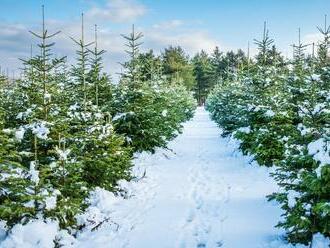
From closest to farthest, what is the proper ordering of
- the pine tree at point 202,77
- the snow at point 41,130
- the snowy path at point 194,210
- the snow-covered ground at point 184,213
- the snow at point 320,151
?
the snow at point 320,151
the snow-covered ground at point 184,213
the snowy path at point 194,210
the snow at point 41,130
the pine tree at point 202,77

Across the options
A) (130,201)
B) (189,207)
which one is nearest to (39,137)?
(130,201)

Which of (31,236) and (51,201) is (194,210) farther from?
(31,236)

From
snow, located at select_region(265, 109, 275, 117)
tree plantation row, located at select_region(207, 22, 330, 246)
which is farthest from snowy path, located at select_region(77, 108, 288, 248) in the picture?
snow, located at select_region(265, 109, 275, 117)

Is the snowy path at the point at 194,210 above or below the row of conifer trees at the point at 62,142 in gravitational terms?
below

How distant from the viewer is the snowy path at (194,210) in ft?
26.1

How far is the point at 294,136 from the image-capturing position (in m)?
7.29

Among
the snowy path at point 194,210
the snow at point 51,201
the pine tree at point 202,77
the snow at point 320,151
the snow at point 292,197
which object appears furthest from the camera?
the pine tree at point 202,77

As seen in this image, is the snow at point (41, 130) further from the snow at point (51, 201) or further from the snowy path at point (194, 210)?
the snowy path at point (194, 210)

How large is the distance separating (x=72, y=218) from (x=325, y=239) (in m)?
4.73

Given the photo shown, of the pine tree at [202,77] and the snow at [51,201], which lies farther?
the pine tree at [202,77]

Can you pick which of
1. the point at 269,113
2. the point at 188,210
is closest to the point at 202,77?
the point at 269,113

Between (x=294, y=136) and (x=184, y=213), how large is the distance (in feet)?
11.5

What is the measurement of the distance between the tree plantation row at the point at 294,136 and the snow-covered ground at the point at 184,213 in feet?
2.10

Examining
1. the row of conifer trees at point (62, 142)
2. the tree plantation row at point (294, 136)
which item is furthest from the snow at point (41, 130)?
the tree plantation row at point (294, 136)
